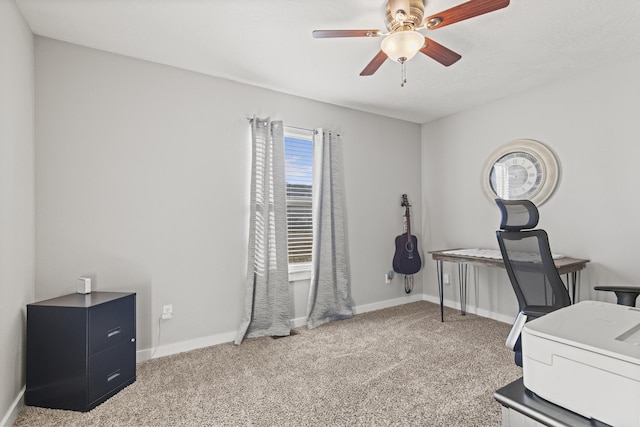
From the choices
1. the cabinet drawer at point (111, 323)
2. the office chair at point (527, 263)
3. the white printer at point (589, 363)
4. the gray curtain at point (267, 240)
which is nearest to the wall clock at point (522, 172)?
the office chair at point (527, 263)

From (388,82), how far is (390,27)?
3.60ft

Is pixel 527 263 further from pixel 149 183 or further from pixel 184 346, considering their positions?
pixel 149 183

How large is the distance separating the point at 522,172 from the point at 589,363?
10.1ft

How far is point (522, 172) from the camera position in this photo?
→ 3.36m

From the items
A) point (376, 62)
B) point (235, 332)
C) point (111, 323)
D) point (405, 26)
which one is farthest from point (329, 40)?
point (235, 332)

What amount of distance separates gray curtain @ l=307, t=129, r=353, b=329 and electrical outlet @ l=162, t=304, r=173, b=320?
1.30 metres

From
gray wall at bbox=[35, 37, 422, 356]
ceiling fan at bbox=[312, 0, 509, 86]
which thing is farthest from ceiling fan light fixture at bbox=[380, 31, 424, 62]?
gray wall at bbox=[35, 37, 422, 356]

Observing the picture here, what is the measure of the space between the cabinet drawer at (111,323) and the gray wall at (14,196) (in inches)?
15.4

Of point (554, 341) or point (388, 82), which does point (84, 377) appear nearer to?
point (554, 341)

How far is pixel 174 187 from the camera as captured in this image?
9.25ft

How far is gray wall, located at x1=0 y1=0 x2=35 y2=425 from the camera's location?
1787 millimetres

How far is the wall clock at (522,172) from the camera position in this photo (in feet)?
10.4

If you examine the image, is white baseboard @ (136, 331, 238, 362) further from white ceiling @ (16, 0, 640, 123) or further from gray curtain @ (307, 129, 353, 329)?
white ceiling @ (16, 0, 640, 123)

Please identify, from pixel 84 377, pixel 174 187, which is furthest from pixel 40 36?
pixel 84 377
